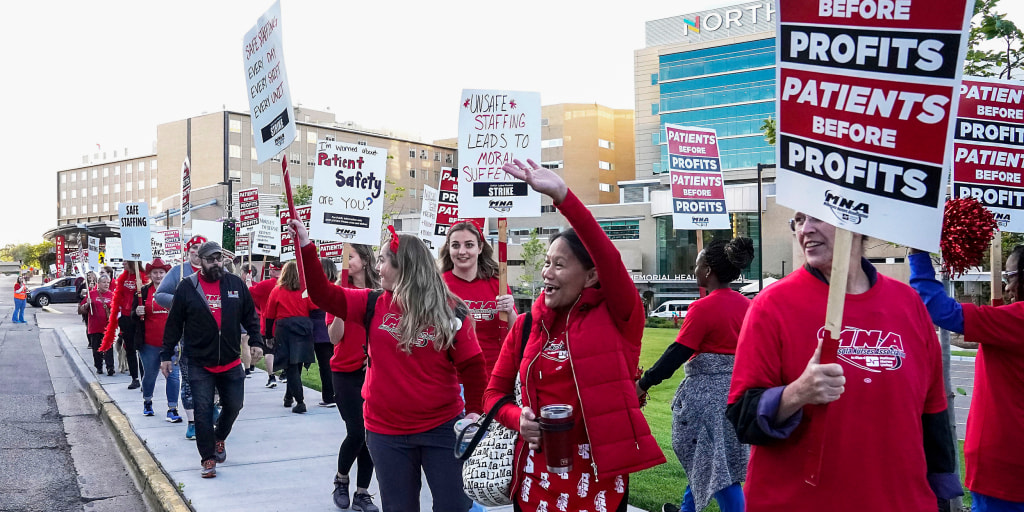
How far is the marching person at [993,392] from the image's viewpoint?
3.60 metres

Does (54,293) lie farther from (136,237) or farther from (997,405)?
(997,405)

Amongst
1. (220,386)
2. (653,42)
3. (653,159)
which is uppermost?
(653,42)

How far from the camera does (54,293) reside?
171 feet

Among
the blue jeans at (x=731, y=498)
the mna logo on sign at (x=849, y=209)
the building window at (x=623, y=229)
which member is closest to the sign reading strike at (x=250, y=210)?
the blue jeans at (x=731, y=498)

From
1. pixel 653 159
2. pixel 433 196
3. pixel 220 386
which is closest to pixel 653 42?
pixel 653 159

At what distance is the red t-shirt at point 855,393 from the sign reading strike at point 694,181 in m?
7.11

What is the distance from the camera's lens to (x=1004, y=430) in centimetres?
388

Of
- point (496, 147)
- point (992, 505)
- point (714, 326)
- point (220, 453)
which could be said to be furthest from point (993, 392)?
point (220, 453)

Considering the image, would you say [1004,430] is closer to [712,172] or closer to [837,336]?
[837,336]

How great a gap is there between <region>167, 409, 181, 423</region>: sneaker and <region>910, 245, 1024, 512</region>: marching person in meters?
9.17

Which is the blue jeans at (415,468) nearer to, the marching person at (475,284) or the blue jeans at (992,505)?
the marching person at (475,284)

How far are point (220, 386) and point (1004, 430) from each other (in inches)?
251

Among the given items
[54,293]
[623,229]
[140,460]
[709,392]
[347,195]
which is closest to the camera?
[709,392]

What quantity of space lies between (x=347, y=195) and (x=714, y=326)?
4.88 metres
